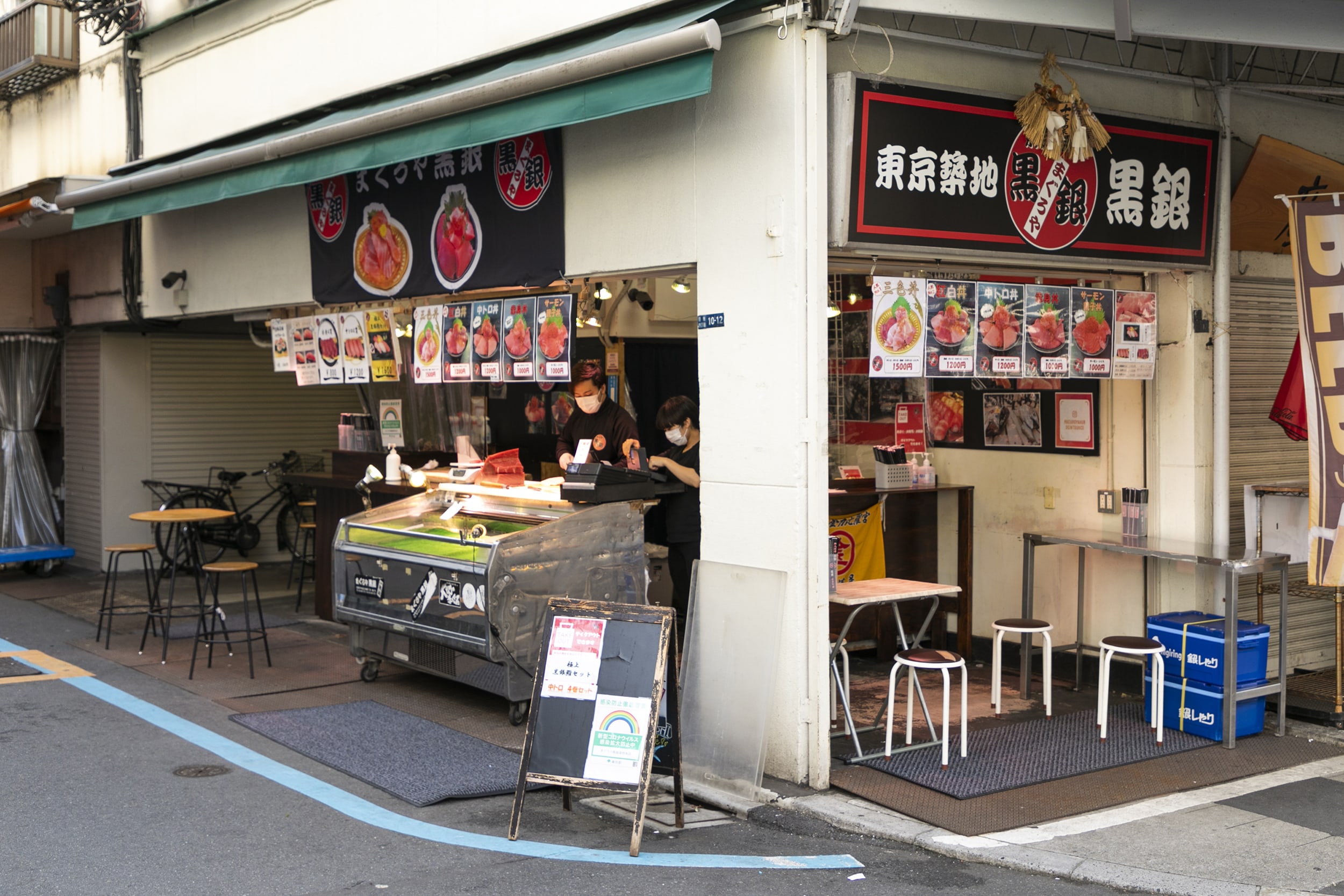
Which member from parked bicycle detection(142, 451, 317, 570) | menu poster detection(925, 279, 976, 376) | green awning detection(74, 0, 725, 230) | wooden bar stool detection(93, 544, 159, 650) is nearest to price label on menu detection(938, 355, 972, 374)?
menu poster detection(925, 279, 976, 376)

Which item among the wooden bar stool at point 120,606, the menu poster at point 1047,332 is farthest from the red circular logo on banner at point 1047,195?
the wooden bar stool at point 120,606

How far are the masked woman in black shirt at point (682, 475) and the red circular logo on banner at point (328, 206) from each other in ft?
12.4

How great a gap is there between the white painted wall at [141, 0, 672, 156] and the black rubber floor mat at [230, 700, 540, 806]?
4.74 metres

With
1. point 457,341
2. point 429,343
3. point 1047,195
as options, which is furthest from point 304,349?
point 1047,195

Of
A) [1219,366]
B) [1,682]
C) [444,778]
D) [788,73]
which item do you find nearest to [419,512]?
[444,778]

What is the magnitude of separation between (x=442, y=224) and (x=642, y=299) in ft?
10.6

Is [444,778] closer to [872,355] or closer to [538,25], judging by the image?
[872,355]

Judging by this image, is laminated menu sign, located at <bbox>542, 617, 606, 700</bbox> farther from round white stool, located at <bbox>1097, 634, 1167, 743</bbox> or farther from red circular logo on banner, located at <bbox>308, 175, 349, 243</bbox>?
red circular logo on banner, located at <bbox>308, 175, 349, 243</bbox>

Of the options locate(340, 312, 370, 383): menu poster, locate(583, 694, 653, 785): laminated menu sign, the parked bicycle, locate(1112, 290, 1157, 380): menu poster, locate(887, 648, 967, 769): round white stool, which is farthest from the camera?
the parked bicycle

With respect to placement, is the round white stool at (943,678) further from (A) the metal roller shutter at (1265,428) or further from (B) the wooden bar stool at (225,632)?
(B) the wooden bar stool at (225,632)

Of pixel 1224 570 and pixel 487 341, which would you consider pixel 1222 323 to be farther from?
pixel 487 341

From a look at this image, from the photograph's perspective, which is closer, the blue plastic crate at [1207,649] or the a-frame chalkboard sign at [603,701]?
the a-frame chalkboard sign at [603,701]

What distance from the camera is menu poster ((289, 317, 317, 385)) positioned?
36.3 feet

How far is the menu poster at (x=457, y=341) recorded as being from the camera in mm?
9375
